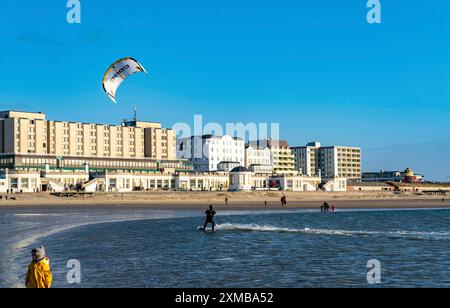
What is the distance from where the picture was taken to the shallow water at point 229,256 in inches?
686

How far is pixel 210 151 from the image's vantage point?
17500cm

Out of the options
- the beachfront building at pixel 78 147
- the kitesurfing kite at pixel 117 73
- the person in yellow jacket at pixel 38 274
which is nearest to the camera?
the person in yellow jacket at pixel 38 274

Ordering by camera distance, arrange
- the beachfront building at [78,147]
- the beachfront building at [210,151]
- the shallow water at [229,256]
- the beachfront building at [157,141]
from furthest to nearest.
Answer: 1. the beachfront building at [210,151]
2. the beachfront building at [157,141]
3. the beachfront building at [78,147]
4. the shallow water at [229,256]

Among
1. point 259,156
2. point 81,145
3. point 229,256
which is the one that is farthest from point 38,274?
point 259,156

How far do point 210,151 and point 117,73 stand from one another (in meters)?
138

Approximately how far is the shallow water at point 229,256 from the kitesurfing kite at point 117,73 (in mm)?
8033

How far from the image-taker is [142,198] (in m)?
92.6

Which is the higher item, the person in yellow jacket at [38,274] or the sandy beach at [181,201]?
the person in yellow jacket at [38,274]

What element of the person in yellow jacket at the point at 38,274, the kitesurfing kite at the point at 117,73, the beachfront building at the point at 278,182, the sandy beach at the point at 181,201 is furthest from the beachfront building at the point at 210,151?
the person in yellow jacket at the point at 38,274

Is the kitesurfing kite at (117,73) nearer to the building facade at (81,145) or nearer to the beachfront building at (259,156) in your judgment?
the building facade at (81,145)

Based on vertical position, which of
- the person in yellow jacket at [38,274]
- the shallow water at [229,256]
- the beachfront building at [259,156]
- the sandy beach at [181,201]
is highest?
the beachfront building at [259,156]

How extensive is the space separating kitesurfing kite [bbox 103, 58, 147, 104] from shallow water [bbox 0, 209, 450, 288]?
26.4 ft

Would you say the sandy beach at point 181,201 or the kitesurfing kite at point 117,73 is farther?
the sandy beach at point 181,201

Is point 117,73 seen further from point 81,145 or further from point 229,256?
point 81,145
